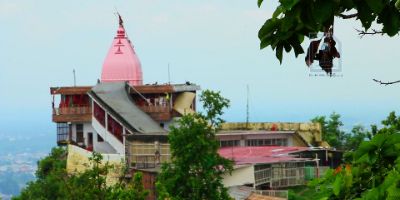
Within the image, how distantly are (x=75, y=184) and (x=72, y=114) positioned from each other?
15.0 meters

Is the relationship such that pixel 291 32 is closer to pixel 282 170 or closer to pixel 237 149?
pixel 282 170

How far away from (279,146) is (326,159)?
4391 millimetres

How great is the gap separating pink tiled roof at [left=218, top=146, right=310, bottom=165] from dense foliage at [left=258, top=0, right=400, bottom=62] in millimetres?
31613

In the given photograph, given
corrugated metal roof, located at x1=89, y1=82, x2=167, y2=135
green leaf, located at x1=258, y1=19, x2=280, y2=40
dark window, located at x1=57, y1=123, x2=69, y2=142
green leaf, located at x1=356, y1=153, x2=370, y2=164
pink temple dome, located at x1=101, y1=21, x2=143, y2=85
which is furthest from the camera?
pink temple dome, located at x1=101, y1=21, x2=143, y2=85

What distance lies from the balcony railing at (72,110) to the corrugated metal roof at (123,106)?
1.09 m

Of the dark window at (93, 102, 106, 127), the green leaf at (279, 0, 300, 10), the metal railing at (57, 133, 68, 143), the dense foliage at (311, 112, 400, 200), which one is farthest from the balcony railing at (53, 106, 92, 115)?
the green leaf at (279, 0, 300, 10)

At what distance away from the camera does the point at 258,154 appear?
4312cm

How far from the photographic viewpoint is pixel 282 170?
133 ft

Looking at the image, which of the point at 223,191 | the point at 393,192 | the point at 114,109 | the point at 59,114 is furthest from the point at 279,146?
the point at 393,192

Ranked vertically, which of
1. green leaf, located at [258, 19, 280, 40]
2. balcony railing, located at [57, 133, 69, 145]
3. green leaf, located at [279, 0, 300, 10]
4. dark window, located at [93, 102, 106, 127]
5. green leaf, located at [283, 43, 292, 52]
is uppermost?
dark window, located at [93, 102, 106, 127]

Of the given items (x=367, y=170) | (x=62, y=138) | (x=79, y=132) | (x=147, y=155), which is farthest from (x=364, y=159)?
(x=62, y=138)

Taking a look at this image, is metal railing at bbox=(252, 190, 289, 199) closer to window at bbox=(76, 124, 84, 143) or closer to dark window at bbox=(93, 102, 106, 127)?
dark window at bbox=(93, 102, 106, 127)

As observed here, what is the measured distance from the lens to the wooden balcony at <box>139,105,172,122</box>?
50625 mm

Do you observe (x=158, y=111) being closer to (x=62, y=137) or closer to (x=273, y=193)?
(x=62, y=137)
